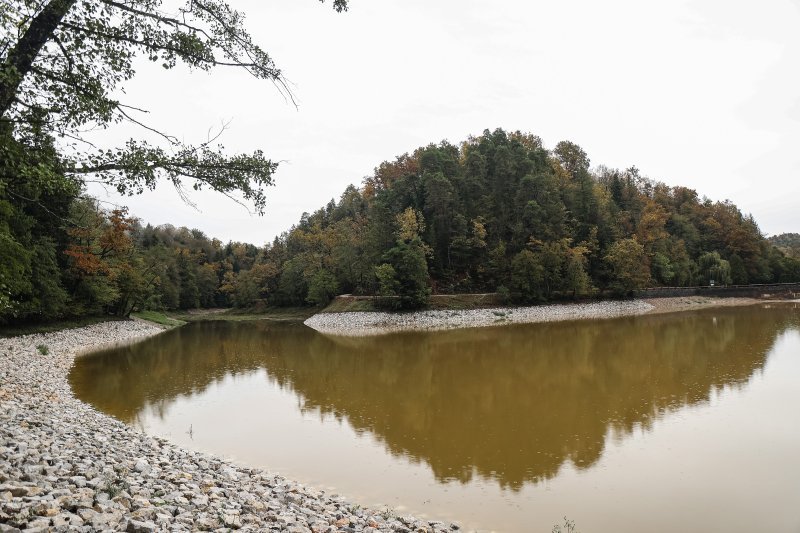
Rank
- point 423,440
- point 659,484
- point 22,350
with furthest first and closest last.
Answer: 1. point 22,350
2. point 423,440
3. point 659,484

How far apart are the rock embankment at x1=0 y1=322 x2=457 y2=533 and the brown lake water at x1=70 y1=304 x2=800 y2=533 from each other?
4.35 feet

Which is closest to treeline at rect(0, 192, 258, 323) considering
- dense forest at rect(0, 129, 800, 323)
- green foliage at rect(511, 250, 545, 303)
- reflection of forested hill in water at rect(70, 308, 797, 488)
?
dense forest at rect(0, 129, 800, 323)

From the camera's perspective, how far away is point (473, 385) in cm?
1895

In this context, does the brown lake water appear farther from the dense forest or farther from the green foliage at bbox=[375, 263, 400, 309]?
the green foliage at bbox=[375, 263, 400, 309]

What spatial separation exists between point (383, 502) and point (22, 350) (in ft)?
79.4

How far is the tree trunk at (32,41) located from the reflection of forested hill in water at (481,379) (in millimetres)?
9474

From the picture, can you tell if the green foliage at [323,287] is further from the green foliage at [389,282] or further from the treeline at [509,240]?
the green foliage at [389,282]

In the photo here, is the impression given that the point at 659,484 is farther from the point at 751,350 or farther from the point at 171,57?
the point at 751,350

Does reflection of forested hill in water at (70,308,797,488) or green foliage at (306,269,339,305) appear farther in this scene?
green foliage at (306,269,339,305)

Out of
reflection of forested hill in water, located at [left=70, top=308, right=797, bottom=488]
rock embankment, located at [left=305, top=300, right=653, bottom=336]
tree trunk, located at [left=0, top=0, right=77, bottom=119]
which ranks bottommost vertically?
reflection of forested hill in water, located at [left=70, top=308, right=797, bottom=488]

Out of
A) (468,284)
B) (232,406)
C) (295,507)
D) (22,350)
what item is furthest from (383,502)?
(468,284)

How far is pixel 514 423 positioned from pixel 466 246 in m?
41.9

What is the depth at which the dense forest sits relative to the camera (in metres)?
38.5

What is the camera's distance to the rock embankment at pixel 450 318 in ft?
144
